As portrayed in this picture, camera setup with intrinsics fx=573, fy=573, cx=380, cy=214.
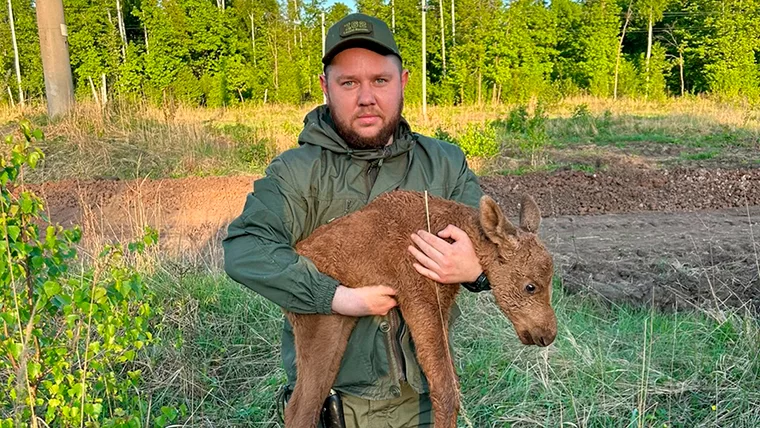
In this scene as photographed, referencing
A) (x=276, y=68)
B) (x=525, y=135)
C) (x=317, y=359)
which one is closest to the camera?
(x=317, y=359)

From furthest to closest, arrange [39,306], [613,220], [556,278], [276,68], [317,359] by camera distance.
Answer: [276,68] → [613,220] → [556,278] → [317,359] → [39,306]

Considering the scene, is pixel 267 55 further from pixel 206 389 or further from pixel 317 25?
pixel 206 389

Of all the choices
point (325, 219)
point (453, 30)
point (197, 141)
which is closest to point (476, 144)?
point (197, 141)

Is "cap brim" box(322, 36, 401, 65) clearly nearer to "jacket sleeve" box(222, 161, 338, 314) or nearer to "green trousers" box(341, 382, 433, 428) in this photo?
"jacket sleeve" box(222, 161, 338, 314)

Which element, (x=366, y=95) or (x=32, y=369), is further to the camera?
(x=366, y=95)

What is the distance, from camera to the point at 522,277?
7.88ft

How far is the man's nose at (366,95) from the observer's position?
2.85 m

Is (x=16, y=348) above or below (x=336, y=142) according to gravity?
below

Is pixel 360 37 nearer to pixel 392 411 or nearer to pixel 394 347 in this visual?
pixel 394 347

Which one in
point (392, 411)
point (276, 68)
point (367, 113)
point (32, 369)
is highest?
point (276, 68)

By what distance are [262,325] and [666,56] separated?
4338 cm

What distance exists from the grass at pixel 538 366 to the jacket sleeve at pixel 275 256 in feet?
6.34

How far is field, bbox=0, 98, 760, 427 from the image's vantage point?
13.1ft

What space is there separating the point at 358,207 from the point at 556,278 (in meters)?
3.92
